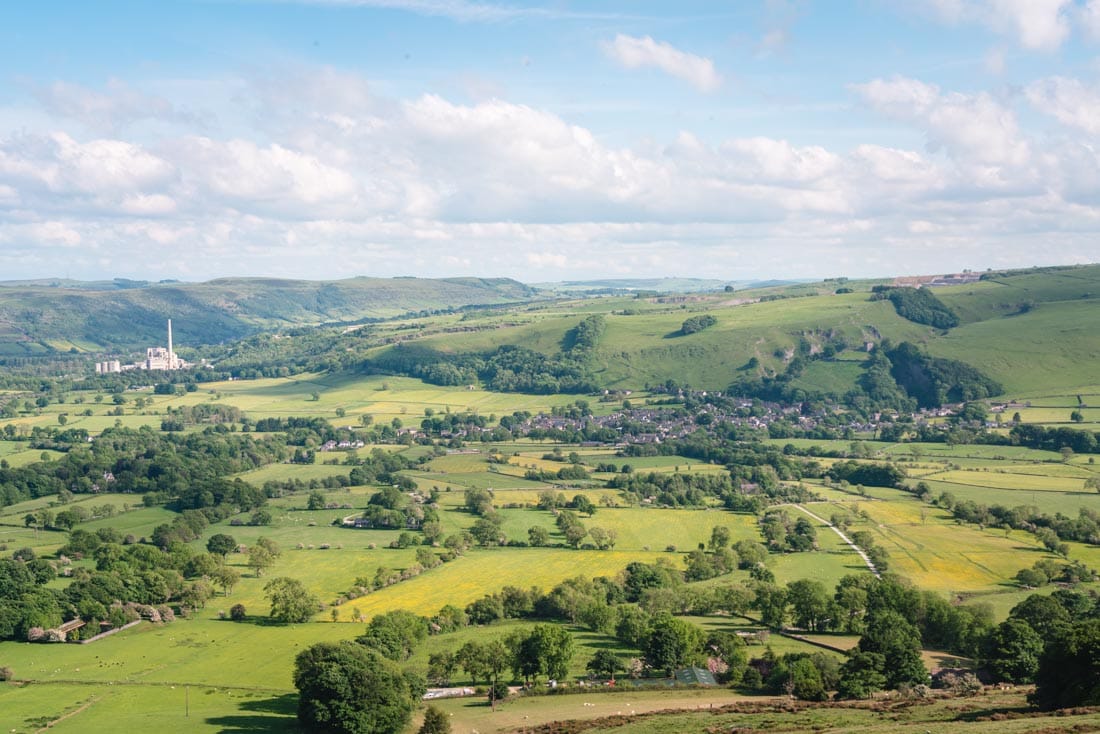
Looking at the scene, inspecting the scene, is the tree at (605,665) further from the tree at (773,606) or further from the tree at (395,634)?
the tree at (773,606)

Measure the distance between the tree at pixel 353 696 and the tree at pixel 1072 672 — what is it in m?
34.2

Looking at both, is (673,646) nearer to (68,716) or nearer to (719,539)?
(719,539)

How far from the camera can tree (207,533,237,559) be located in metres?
102

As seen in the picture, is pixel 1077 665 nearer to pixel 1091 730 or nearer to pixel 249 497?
pixel 1091 730

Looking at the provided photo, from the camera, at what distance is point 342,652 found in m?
60.9

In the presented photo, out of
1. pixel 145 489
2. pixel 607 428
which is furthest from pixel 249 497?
pixel 607 428

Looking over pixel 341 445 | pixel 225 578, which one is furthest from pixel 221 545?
pixel 341 445

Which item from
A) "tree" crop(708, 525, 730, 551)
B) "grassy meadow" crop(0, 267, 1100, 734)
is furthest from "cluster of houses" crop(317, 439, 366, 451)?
"tree" crop(708, 525, 730, 551)

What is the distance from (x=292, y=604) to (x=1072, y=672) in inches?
2121

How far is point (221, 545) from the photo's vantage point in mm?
102125

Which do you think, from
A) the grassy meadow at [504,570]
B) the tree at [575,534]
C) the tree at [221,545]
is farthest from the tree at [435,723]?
the tree at [221,545]

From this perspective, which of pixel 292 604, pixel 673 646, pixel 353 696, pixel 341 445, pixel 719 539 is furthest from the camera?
pixel 341 445

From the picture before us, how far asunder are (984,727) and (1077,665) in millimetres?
10423

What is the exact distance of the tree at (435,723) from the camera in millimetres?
55781
